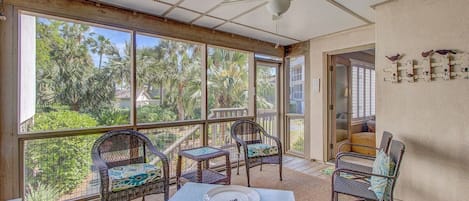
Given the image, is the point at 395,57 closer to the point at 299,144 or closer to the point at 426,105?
the point at 426,105

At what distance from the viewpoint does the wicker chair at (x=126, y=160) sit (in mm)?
2215

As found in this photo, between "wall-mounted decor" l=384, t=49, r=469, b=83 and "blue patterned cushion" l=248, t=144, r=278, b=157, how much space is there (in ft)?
5.68

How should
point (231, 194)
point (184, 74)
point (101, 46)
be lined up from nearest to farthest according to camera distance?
1. point (231, 194)
2. point (101, 46)
3. point (184, 74)

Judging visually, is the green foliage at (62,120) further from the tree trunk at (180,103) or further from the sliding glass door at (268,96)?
the sliding glass door at (268,96)

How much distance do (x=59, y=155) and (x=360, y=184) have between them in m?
3.19

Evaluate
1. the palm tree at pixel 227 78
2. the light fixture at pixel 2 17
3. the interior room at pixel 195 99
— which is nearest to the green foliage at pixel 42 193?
the interior room at pixel 195 99

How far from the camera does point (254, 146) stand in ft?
11.7

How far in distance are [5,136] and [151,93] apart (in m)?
1.62

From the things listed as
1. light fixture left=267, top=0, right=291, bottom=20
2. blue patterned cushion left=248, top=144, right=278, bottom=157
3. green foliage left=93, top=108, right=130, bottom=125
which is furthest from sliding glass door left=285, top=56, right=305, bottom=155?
green foliage left=93, top=108, right=130, bottom=125

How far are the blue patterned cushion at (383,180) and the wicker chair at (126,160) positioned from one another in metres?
1.99

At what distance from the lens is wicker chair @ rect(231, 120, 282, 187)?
3.39 meters

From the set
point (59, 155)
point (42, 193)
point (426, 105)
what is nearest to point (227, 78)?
point (59, 155)

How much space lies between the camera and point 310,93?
4.64 m

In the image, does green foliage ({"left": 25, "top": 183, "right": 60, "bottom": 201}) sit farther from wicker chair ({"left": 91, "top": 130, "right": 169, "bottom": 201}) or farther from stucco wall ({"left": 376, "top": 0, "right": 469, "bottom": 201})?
stucco wall ({"left": 376, "top": 0, "right": 469, "bottom": 201})
